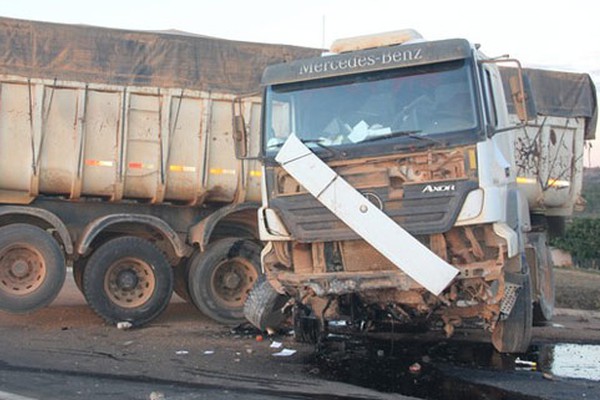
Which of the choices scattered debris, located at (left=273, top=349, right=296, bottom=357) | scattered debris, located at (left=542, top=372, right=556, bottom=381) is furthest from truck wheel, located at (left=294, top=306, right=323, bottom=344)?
scattered debris, located at (left=542, top=372, right=556, bottom=381)

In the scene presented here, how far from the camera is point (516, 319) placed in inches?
311

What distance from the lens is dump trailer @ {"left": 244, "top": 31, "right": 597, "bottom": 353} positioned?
21.9 ft

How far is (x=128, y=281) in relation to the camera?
9969 mm

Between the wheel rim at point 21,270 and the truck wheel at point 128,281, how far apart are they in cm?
57

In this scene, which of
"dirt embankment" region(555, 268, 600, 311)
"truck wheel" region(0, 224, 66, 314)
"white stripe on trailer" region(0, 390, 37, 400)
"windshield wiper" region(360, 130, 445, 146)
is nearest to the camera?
"white stripe on trailer" region(0, 390, 37, 400)

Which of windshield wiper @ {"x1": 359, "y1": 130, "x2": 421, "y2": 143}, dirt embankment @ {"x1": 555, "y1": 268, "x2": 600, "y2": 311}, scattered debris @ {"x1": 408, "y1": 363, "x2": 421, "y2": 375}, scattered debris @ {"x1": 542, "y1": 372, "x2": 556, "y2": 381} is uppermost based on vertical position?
windshield wiper @ {"x1": 359, "y1": 130, "x2": 421, "y2": 143}

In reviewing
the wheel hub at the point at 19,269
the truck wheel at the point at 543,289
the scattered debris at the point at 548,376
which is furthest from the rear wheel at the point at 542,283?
the wheel hub at the point at 19,269

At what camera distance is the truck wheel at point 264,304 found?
8.66m

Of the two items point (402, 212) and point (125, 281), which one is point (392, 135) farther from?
point (125, 281)

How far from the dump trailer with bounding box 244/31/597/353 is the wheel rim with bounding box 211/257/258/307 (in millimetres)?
2741

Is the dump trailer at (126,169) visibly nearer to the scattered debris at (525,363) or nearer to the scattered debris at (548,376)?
the scattered debris at (525,363)

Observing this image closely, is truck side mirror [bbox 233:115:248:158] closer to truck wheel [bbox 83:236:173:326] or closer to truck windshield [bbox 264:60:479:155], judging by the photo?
truck windshield [bbox 264:60:479:155]

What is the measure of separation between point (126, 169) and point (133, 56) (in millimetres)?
1392

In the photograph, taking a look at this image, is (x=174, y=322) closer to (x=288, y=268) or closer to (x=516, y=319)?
(x=288, y=268)
